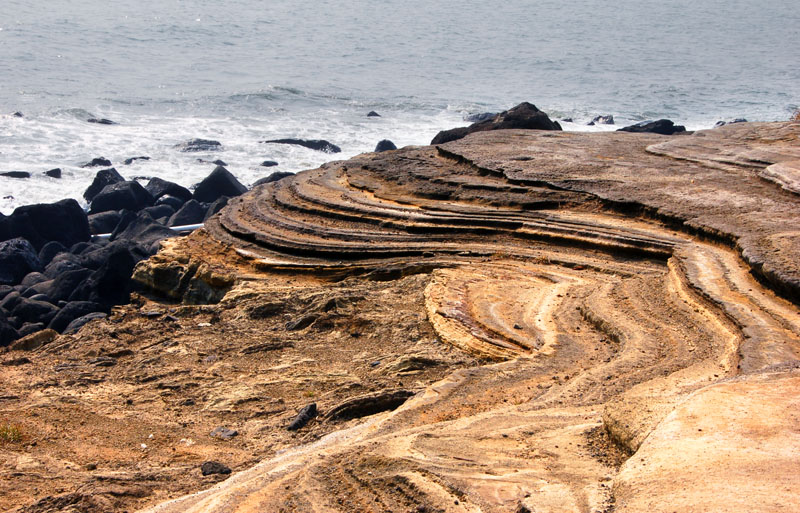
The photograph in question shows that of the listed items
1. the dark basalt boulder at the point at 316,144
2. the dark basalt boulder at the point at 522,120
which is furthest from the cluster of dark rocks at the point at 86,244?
the dark basalt boulder at the point at 316,144

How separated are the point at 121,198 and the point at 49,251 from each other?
3608mm

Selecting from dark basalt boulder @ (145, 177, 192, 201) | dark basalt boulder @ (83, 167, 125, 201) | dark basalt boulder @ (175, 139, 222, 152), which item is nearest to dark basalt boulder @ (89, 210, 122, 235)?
dark basalt boulder @ (145, 177, 192, 201)

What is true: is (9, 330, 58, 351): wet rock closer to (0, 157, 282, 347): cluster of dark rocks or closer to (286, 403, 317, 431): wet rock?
(0, 157, 282, 347): cluster of dark rocks

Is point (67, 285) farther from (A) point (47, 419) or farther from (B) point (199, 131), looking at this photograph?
(B) point (199, 131)

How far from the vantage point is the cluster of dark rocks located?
1443 cm

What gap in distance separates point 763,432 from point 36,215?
59.1 feet

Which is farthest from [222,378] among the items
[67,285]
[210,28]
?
[210,28]

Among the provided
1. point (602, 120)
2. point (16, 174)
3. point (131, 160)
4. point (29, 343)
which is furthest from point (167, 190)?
point (602, 120)

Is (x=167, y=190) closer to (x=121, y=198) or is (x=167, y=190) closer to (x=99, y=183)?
(x=121, y=198)

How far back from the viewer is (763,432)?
4.40 metres

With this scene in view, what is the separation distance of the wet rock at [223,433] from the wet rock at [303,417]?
432mm

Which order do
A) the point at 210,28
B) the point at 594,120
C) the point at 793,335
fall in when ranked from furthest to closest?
the point at 210,28 → the point at 594,120 → the point at 793,335

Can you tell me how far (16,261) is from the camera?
56.5ft

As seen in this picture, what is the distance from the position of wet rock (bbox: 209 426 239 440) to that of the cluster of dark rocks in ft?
23.1
